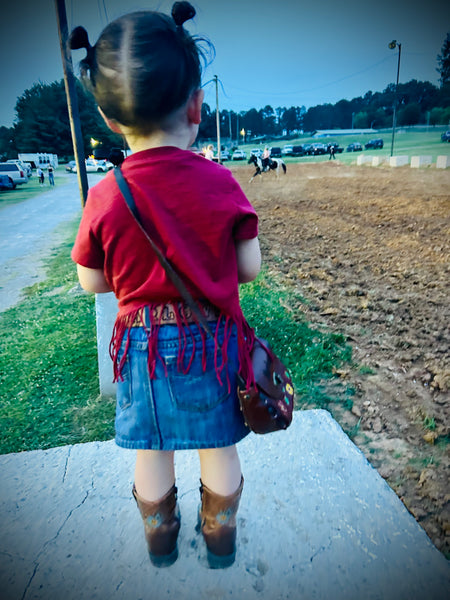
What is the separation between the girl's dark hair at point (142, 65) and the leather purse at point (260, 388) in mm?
168

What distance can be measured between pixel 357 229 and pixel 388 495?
5.86 metres

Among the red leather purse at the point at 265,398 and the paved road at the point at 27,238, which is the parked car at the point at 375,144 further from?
the red leather purse at the point at 265,398

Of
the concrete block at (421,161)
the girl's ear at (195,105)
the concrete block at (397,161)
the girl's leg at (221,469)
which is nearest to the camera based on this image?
the girl's ear at (195,105)

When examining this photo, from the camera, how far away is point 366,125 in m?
81.4


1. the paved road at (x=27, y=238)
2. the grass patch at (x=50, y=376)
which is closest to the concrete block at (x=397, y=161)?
the paved road at (x=27, y=238)

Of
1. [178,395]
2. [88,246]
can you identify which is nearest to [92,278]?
[88,246]

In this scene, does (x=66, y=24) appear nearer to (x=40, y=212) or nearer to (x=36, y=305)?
(x=36, y=305)

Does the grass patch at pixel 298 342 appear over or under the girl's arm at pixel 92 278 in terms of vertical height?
under

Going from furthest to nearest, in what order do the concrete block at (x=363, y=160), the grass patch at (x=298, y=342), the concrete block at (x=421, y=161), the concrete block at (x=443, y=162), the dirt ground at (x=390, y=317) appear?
the concrete block at (x=363, y=160)
the concrete block at (x=421, y=161)
the concrete block at (x=443, y=162)
the grass patch at (x=298, y=342)
the dirt ground at (x=390, y=317)

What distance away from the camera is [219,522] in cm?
130

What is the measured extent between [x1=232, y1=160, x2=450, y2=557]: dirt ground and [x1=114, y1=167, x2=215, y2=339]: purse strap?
1.38 meters

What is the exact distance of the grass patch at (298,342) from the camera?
8.46ft

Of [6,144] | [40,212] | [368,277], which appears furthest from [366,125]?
[368,277]

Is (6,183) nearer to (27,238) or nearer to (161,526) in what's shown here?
(27,238)
